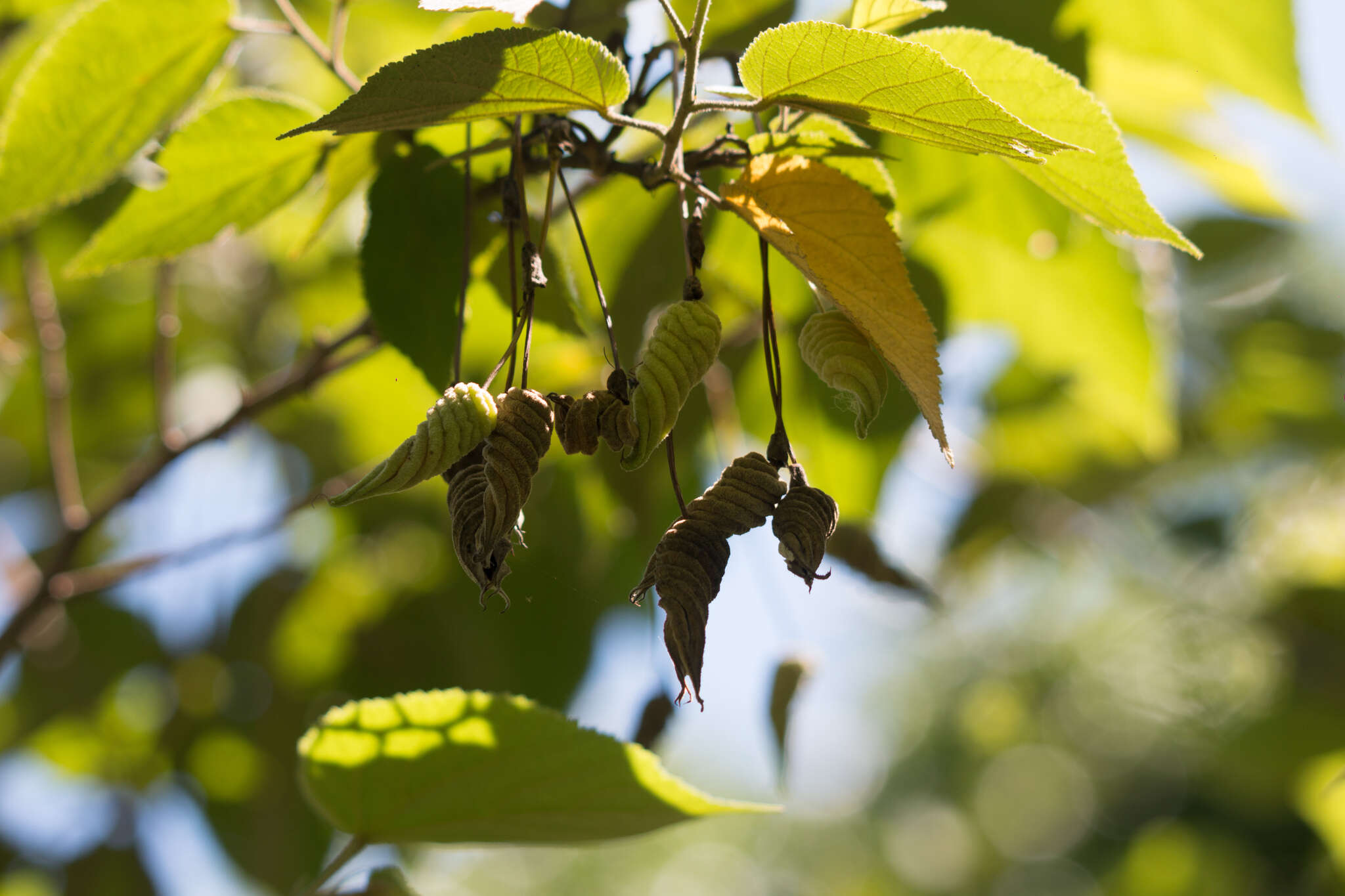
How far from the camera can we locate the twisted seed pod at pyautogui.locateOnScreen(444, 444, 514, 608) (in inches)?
15.9

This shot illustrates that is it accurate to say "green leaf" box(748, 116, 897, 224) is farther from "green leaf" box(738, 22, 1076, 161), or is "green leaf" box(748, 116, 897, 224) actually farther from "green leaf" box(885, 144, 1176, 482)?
"green leaf" box(885, 144, 1176, 482)

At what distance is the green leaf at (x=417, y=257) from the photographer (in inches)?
24.0

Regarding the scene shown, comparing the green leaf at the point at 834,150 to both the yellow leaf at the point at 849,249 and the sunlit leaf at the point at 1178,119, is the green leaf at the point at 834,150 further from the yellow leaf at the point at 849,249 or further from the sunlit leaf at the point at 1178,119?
the sunlit leaf at the point at 1178,119

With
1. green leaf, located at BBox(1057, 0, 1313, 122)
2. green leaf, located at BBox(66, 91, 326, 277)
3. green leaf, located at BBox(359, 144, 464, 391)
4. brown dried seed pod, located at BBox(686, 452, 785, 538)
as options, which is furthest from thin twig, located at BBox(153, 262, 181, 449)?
green leaf, located at BBox(1057, 0, 1313, 122)

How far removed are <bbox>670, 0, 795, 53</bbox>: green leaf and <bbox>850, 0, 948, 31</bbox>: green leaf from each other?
24 cm

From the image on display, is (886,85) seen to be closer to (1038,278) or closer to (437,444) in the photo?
(437,444)

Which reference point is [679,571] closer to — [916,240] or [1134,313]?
[916,240]

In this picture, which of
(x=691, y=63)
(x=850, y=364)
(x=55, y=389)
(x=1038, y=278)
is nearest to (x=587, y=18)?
(x=691, y=63)

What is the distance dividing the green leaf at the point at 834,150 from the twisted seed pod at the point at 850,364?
9 cm

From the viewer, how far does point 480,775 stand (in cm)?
63

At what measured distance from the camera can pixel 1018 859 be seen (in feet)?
18.3

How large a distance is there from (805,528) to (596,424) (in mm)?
94

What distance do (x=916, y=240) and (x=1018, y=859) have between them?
5.53 metres

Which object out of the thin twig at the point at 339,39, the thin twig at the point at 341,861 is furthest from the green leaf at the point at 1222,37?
the thin twig at the point at 341,861
